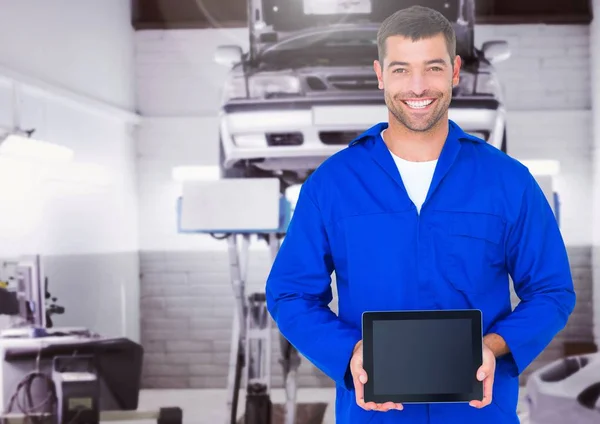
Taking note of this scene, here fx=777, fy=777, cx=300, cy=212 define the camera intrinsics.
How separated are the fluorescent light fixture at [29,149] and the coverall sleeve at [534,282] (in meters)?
2.35

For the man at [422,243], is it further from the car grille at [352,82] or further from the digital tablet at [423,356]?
the car grille at [352,82]

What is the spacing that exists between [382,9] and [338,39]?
0.93 ft

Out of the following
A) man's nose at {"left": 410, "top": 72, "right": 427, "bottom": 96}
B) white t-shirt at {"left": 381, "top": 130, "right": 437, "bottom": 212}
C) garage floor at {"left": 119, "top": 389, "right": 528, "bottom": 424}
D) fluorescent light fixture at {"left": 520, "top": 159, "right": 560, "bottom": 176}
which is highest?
man's nose at {"left": 410, "top": 72, "right": 427, "bottom": 96}

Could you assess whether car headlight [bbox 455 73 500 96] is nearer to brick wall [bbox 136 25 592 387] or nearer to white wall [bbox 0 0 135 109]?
brick wall [bbox 136 25 592 387]

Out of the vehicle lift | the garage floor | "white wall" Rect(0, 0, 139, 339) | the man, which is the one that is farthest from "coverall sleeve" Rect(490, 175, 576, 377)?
the garage floor

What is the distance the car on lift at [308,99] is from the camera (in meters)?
3.44

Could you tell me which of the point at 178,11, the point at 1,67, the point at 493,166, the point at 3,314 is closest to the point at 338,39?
the point at 178,11

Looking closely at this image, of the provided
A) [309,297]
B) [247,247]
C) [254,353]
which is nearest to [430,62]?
[309,297]

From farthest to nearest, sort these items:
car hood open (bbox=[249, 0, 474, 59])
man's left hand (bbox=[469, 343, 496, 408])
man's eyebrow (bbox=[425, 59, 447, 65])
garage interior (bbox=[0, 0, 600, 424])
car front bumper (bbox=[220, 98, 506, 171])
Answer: garage interior (bbox=[0, 0, 600, 424]) < car hood open (bbox=[249, 0, 474, 59]) < car front bumper (bbox=[220, 98, 506, 171]) < man's eyebrow (bbox=[425, 59, 447, 65]) < man's left hand (bbox=[469, 343, 496, 408])

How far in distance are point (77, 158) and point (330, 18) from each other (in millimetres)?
1393

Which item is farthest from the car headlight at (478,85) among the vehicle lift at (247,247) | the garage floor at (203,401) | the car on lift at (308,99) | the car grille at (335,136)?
the garage floor at (203,401)

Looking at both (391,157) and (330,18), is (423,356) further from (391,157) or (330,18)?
(330,18)

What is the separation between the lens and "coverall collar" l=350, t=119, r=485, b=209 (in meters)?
1.21

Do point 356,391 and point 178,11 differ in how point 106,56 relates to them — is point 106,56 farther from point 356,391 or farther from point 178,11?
point 356,391
